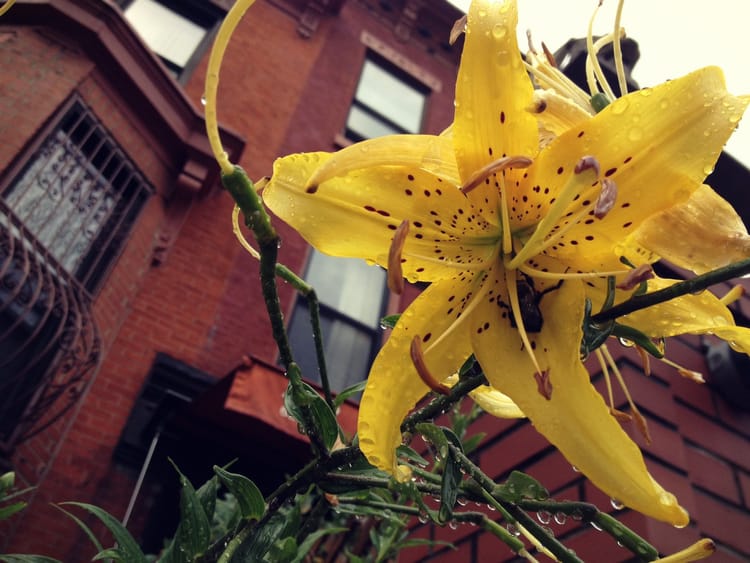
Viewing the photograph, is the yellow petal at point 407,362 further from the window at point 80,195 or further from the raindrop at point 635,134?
the window at point 80,195

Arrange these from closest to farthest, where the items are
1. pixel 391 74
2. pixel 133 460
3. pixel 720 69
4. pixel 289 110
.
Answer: pixel 720 69
pixel 133 460
pixel 289 110
pixel 391 74

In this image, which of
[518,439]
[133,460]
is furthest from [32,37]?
[518,439]

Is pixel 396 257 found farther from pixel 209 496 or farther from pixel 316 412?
pixel 209 496

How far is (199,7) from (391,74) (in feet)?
6.86

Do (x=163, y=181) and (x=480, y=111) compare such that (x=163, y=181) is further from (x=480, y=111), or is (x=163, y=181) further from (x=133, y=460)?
(x=480, y=111)

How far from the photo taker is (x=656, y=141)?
499 millimetres

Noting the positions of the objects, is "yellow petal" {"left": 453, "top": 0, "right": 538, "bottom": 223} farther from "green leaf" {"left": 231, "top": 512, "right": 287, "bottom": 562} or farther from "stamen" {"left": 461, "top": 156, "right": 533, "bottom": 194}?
"green leaf" {"left": 231, "top": 512, "right": 287, "bottom": 562}

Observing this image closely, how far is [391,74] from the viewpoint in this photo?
6707 mm

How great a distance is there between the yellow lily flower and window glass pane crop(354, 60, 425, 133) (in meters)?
5.86

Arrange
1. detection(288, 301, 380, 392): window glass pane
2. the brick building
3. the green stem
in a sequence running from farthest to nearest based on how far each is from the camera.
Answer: detection(288, 301, 380, 392): window glass pane < the brick building < the green stem

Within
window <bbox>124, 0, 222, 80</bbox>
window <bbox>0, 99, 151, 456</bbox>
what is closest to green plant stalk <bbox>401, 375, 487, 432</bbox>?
window <bbox>0, 99, 151, 456</bbox>

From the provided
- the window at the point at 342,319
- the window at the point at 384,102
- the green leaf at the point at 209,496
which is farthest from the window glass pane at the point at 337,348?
the green leaf at the point at 209,496

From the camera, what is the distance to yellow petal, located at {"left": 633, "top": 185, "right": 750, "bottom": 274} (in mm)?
463

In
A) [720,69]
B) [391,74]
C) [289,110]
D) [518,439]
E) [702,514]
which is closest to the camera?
[720,69]
